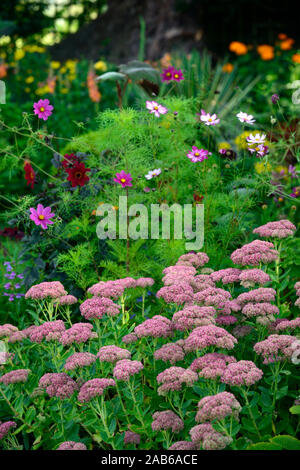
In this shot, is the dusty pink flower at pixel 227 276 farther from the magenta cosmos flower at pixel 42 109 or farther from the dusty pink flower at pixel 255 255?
the magenta cosmos flower at pixel 42 109

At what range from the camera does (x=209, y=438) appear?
1646mm

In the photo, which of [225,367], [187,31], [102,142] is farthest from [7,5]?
[225,367]

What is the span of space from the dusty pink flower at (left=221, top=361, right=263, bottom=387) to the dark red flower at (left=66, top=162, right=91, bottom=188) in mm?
1770

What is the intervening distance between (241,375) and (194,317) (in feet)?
1.18

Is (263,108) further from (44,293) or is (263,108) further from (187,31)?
(44,293)

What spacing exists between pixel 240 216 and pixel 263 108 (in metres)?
4.37

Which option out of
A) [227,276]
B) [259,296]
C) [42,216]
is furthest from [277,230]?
[42,216]

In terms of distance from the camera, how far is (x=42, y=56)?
9.05m

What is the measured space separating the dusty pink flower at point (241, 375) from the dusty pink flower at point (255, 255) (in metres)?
0.63

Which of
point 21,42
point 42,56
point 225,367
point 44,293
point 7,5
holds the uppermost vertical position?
point 7,5

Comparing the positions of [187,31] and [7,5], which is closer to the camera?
[187,31]

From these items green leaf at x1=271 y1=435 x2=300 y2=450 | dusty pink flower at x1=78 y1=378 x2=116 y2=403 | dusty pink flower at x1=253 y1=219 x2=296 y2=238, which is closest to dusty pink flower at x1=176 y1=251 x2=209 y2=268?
dusty pink flower at x1=253 y1=219 x2=296 y2=238

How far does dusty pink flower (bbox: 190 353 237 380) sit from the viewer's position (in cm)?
180

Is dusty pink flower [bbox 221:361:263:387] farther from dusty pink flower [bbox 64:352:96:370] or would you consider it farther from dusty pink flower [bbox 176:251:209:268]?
dusty pink flower [bbox 176:251:209:268]
